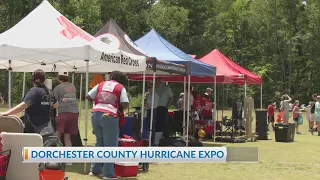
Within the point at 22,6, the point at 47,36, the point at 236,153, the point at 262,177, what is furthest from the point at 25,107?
the point at 22,6

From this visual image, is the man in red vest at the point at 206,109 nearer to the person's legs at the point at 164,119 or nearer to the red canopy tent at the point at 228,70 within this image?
the red canopy tent at the point at 228,70

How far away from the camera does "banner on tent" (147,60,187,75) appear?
35.1ft

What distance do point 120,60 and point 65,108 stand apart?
136 cm

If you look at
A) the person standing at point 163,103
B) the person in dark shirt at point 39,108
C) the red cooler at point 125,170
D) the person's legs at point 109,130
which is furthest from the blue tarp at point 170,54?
the person in dark shirt at point 39,108

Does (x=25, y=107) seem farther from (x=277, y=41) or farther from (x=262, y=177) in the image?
(x=277, y=41)

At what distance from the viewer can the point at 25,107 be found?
7309 millimetres

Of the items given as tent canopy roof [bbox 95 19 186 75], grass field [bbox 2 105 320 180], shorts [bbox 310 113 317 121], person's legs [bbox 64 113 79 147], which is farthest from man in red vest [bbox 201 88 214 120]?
person's legs [bbox 64 113 79 147]

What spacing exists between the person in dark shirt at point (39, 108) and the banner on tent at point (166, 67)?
342 centimetres

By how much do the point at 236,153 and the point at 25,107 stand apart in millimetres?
3294

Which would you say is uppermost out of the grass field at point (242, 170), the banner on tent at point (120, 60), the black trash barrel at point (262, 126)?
the banner on tent at point (120, 60)

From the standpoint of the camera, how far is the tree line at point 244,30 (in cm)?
5084

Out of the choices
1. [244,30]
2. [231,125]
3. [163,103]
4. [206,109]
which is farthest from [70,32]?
[244,30]

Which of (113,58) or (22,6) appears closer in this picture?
(113,58)

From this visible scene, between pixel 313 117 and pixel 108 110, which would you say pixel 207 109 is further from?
pixel 108 110
